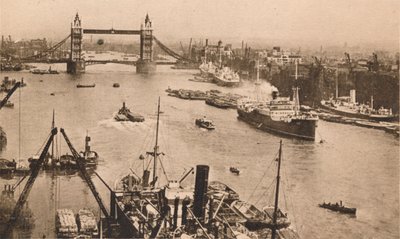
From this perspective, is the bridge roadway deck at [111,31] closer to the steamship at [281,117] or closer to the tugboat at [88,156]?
the tugboat at [88,156]

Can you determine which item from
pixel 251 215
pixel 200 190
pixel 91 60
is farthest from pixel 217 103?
pixel 200 190

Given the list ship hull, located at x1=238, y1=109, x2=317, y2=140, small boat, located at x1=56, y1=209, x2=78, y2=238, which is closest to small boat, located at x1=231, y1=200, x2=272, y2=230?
small boat, located at x1=56, y1=209, x2=78, y2=238

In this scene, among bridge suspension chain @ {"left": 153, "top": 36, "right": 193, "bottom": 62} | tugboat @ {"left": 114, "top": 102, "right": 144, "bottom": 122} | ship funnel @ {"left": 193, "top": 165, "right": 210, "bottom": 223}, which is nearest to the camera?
ship funnel @ {"left": 193, "top": 165, "right": 210, "bottom": 223}

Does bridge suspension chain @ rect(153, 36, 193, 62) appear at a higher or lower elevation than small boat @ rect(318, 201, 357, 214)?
higher

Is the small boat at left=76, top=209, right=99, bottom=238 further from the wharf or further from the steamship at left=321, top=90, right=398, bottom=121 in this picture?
the steamship at left=321, top=90, right=398, bottom=121

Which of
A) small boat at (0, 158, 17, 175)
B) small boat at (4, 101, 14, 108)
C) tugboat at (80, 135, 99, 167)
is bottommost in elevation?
small boat at (0, 158, 17, 175)

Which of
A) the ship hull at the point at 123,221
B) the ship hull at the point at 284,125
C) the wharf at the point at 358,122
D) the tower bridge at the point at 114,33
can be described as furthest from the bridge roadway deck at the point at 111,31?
the wharf at the point at 358,122

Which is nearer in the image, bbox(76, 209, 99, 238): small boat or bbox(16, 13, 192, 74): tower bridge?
bbox(76, 209, 99, 238): small boat
